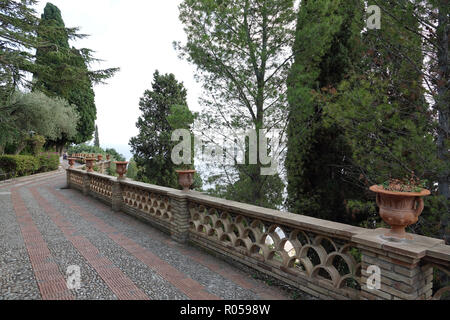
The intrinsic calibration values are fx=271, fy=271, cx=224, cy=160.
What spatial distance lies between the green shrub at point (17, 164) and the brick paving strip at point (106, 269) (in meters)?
13.3

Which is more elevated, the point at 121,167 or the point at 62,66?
the point at 62,66

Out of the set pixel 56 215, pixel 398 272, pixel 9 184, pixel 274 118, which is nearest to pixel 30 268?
pixel 56 215

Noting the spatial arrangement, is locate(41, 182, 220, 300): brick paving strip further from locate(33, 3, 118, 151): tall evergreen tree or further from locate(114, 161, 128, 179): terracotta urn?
locate(33, 3, 118, 151): tall evergreen tree

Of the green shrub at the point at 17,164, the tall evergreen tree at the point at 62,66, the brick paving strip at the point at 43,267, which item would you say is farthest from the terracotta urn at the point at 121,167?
the green shrub at the point at 17,164

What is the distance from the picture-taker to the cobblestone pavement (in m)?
3.03

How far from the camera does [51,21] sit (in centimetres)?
1205

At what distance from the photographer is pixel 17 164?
16078mm

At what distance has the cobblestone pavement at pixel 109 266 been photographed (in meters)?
3.03

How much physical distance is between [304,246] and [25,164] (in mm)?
19277

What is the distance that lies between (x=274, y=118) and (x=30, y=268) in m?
5.70

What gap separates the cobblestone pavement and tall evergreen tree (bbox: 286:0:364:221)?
3954 millimetres

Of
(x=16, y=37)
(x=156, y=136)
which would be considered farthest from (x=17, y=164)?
(x=16, y=37)

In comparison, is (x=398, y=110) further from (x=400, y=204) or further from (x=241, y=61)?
(x=241, y=61)

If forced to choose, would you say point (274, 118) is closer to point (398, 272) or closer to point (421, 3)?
point (421, 3)
